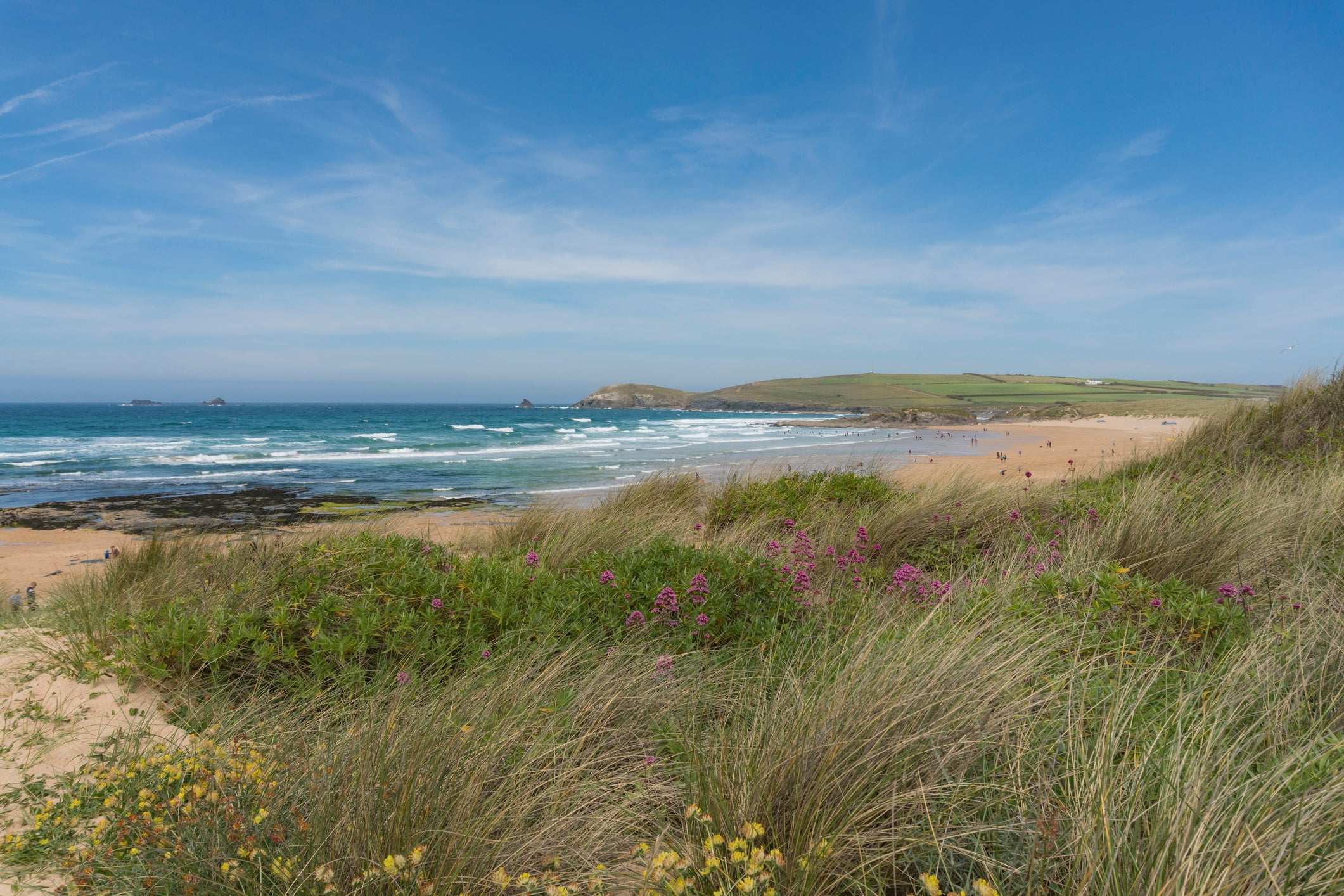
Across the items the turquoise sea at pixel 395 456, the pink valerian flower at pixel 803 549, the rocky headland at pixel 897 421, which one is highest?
the pink valerian flower at pixel 803 549

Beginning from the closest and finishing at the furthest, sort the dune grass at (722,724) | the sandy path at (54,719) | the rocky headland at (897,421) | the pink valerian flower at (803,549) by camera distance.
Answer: the dune grass at (722,724)
the sandy path at (54,719)
the pink valerian flower at (803,549)
the rocky headland at (897,421)

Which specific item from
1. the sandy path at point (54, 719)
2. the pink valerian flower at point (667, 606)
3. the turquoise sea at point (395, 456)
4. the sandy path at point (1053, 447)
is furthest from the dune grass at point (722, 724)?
the turquoise sea at point (395, 456)

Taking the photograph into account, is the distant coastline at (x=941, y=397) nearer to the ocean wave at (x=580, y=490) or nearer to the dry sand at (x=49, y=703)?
the ocean wave at (x=580, y=490)

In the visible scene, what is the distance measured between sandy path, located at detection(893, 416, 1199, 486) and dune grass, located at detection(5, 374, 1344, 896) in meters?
5.21

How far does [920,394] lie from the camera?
115 metres

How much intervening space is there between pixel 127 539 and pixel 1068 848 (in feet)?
51.7

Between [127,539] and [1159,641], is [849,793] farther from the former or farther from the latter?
[127,539]

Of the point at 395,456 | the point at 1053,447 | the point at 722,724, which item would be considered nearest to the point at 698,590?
the point at 722,724

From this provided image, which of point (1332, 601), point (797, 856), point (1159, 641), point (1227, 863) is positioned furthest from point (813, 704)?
point (1332, 601)

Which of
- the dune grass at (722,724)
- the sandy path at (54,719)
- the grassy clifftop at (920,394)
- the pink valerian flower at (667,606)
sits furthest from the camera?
the grassy clifftop at (920,394)

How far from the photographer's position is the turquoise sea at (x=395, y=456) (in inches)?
818

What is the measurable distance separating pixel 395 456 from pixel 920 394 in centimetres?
9908

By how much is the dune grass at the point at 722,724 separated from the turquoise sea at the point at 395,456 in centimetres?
699

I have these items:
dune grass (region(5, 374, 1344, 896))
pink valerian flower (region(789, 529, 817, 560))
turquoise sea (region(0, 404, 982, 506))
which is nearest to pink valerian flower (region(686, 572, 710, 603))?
dune grass (region(5, 374, 1344, 896))
